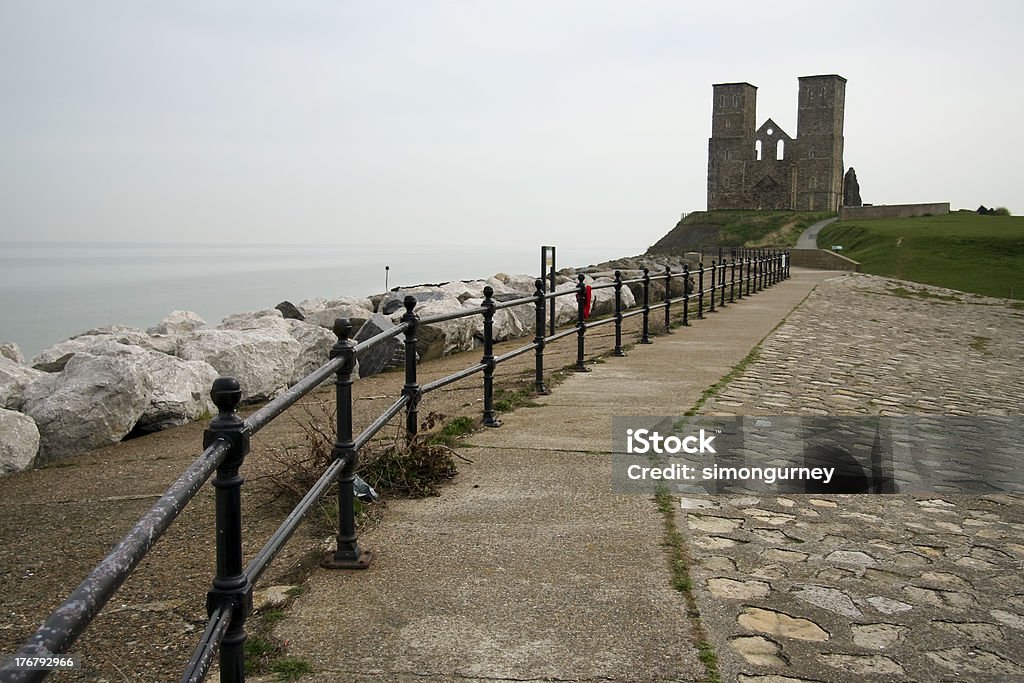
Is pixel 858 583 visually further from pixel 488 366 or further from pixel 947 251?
pixel 947 251

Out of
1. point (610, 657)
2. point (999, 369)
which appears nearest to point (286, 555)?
point (610, 657)

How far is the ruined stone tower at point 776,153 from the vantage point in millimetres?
78375

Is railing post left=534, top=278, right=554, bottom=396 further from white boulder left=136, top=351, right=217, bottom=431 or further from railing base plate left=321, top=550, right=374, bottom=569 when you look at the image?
railing base plate left=321, top=550, right=374, bottom=569

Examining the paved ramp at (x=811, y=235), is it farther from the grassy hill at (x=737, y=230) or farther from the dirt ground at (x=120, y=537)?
the dirt ground at (x=120, y=537)

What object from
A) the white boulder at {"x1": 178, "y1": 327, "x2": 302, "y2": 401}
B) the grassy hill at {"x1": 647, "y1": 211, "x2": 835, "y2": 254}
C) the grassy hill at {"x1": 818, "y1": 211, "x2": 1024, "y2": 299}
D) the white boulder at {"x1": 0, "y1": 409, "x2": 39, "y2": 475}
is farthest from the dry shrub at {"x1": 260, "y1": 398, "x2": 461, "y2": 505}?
the grassy hill at {"x1": 647, "y1": 211, "x2": 835, "y2": 254}

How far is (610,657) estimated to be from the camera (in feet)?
10.0

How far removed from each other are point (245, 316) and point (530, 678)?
1271 centimetres

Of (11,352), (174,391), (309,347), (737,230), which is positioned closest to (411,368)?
(174,391)

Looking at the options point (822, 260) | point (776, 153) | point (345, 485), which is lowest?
point (345, 485)

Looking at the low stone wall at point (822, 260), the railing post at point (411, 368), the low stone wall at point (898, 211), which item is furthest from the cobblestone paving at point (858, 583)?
the low stone wall at point (898, 211)

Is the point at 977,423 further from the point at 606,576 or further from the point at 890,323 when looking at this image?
the point at 890,323

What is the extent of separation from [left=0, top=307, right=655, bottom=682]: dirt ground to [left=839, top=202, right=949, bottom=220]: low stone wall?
5917cm

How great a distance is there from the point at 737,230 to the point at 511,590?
61503mm

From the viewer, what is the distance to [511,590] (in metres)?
3.64
